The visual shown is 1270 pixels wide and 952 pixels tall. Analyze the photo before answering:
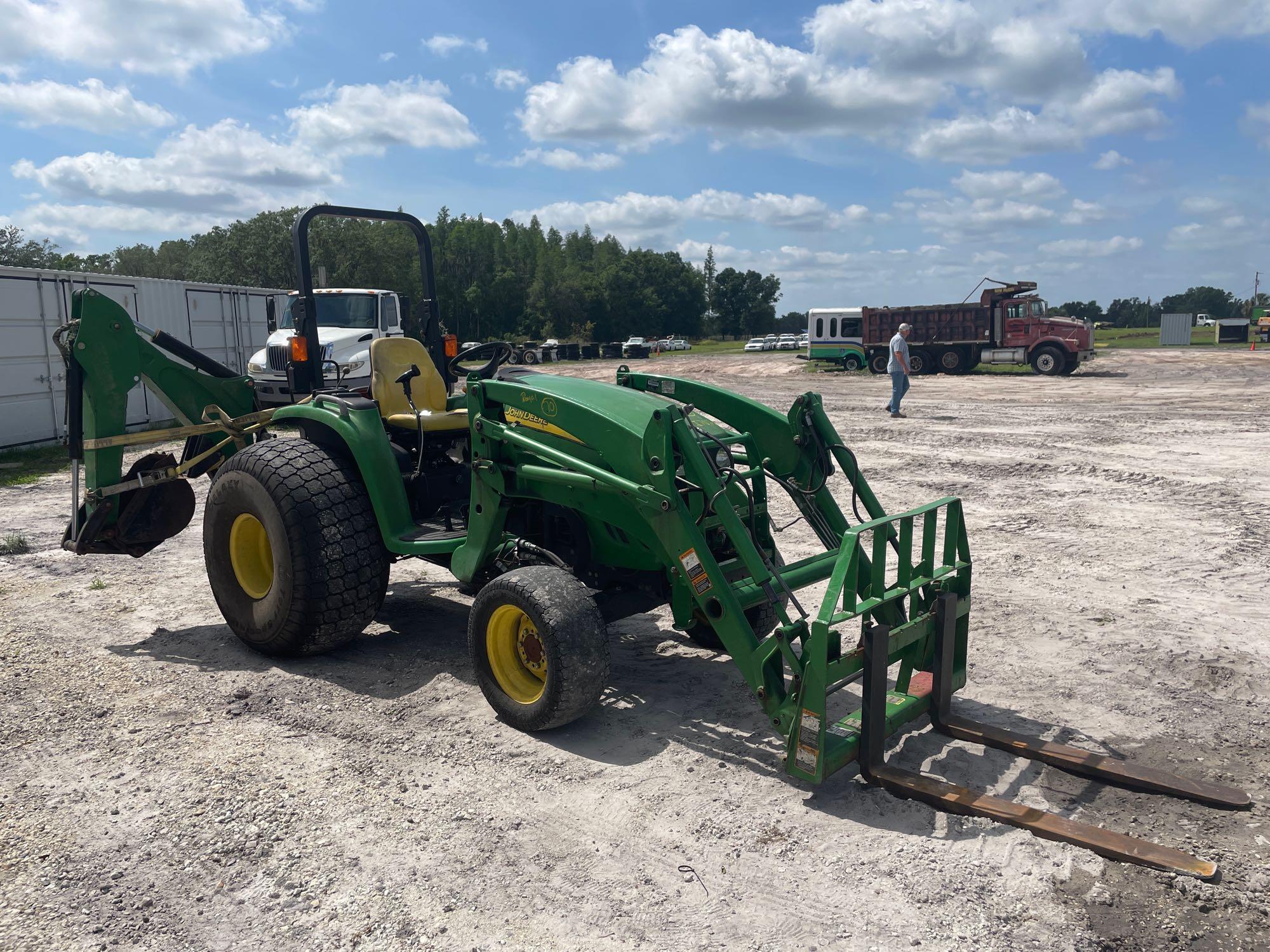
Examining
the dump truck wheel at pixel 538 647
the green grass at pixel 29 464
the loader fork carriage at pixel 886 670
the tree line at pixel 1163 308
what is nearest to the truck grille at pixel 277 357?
the green grass at pixel 29 464

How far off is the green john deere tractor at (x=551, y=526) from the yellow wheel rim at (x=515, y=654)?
1 centimetres

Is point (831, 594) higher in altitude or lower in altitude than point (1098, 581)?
higher

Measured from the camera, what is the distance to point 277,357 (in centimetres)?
1552

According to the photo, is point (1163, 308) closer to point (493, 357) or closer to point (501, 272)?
point (501, 272)

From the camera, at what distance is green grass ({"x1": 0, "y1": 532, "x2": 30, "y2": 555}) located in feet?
25.2

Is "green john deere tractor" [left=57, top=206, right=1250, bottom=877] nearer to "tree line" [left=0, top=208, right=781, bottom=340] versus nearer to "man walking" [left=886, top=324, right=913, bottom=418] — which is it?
"man walking" [left=886, top=324, right=913, bottom=418]

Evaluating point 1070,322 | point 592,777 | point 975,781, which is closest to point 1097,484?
point 975,781

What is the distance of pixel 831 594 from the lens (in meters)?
3.58

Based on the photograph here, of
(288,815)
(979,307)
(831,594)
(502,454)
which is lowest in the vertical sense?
(288,815)

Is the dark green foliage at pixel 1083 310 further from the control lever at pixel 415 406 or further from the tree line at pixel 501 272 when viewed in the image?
the control lever at pixel 415 406

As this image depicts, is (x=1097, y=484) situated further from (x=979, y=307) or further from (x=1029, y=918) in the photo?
(x=979, y=307)

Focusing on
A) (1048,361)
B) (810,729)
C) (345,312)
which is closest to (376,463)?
(810,729)

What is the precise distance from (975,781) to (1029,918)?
2.94 feet

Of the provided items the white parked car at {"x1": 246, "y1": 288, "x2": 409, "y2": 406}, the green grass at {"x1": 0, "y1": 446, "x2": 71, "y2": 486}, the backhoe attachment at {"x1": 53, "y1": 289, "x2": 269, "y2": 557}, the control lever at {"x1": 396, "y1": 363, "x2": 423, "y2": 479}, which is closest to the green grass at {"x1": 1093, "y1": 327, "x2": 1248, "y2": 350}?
the white parked car at {"x1": 246, "y1": 288, "x2": 409, "y2": 406}
